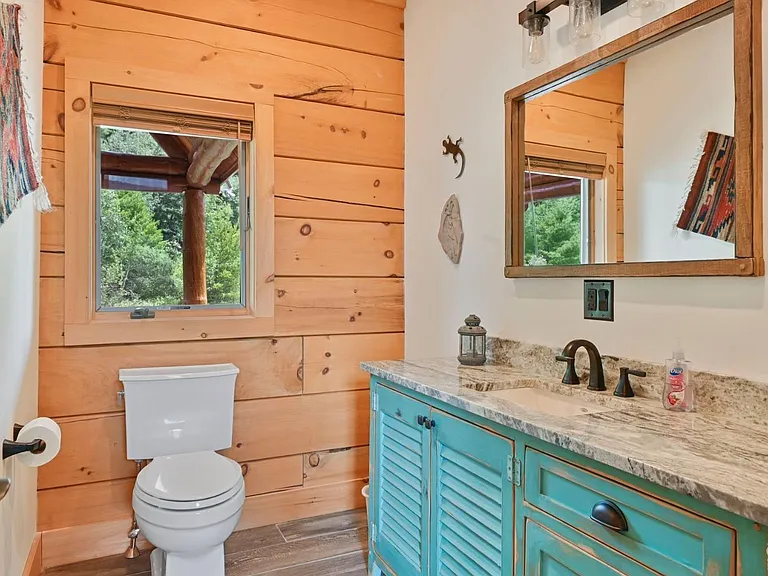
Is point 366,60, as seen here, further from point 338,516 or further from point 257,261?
point 338,516

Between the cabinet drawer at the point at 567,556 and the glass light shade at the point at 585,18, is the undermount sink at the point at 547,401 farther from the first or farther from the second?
the glass light shade at the point at 585,18

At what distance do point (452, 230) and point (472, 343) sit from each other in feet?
1.88

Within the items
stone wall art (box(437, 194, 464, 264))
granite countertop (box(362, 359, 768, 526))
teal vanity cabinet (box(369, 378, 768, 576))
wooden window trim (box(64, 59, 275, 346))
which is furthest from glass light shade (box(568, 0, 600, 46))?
wooden window trim (box(64, 59, 275, 346))

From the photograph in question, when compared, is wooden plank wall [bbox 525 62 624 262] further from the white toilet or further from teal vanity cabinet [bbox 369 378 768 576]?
the white toilet

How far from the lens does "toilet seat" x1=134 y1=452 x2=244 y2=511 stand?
6.07 feet

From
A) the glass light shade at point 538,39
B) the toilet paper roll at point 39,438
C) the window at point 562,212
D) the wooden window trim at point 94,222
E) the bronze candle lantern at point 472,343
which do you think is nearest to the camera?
the toilet paper roll at point 39,438

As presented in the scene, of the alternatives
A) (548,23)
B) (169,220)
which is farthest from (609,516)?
(169,220)

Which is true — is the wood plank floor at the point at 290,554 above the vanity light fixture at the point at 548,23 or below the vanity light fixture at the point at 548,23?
below

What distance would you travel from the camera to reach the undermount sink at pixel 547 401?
5.33 feet

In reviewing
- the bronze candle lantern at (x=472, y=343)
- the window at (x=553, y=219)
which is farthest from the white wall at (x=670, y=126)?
the bronze candle lantern at (x=472, y=343)

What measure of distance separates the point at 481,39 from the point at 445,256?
941mm

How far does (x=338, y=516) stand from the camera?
273 centimetres

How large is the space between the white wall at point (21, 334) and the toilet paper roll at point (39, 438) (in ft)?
0.16

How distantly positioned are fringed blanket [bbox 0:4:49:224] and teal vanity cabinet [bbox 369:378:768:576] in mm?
1282
